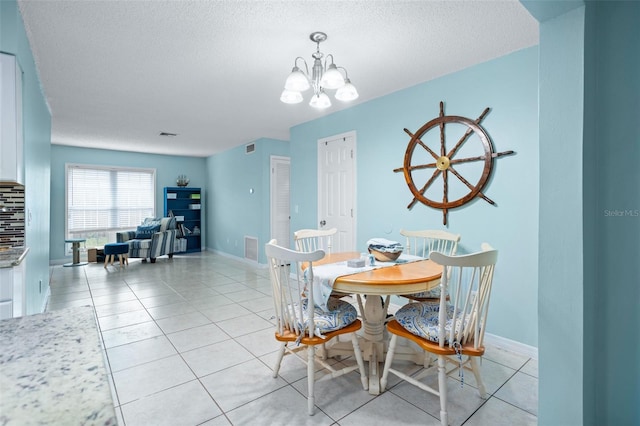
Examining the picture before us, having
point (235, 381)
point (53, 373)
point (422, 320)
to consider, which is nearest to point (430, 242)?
point (422, 320)

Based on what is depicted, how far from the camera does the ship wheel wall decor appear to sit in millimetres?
2834

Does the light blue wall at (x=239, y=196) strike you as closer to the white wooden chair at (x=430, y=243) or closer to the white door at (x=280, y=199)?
the white door at (x=280, y=199)

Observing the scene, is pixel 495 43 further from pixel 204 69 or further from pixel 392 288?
pixel 204 69

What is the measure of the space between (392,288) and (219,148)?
6.06 metres

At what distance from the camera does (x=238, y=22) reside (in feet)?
7.29

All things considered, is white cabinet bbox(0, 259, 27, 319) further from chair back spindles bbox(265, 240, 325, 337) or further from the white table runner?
the white table runner

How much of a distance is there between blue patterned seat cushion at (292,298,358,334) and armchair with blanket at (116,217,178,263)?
17.6 feet

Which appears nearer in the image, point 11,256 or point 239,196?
point 11,256

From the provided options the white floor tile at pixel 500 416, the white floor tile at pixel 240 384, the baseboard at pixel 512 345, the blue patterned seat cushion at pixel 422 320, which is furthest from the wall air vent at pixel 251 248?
the white floor tile at pixel 500 416

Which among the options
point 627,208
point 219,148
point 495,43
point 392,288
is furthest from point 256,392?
point 219,148

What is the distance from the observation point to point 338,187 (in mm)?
4297

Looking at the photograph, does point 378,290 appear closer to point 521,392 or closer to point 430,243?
point 521,392

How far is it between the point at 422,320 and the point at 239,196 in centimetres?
547

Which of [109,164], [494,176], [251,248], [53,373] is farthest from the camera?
[109,164]
